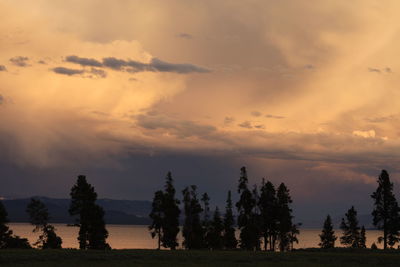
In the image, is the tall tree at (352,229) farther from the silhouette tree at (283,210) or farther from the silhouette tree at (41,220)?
the silhouette tree at (41,220)

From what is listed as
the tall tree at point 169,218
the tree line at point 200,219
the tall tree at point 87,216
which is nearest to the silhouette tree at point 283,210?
the tree line at point 200,219

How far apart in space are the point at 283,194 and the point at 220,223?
15980mm

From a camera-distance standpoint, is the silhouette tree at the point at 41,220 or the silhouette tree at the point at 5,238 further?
the silhouette tree at the point at 41,220

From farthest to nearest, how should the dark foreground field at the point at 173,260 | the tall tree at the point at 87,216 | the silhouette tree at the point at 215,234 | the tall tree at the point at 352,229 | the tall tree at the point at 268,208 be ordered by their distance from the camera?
the tall tree at the point at 352,229
the silhouette tree at the point at 215,234
the tall tree at the point at 268,208
the tall tree at the point at 87,216
the dark foreground field at the point at 173,260

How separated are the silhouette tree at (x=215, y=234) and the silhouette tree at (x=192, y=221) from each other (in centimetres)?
306

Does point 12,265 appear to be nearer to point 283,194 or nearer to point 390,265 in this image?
point 390,265

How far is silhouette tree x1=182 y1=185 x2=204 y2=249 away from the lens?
379ft

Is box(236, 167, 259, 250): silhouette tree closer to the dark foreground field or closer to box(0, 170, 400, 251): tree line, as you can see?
box(0, 170, 400, 251): tree line

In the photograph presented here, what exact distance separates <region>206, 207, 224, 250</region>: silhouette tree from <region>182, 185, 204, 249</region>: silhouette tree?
3058 millimetres

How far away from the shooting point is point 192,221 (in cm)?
11681

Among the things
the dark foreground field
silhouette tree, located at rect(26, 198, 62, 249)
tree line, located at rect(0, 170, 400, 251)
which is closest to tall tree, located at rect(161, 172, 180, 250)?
tree line, located at rect(0, 170, 400, 251)

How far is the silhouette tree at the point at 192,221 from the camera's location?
4542 inches

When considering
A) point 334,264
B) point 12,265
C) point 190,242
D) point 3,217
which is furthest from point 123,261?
point 190,242

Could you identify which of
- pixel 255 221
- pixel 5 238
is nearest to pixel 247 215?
pixel 255 221
